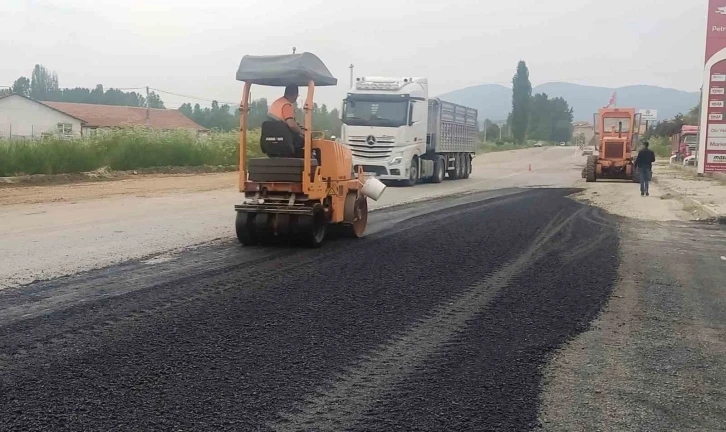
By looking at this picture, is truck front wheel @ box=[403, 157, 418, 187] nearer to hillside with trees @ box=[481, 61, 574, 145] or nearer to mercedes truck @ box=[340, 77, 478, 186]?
mercedes truck @ box=[340, 77, 478, 186]

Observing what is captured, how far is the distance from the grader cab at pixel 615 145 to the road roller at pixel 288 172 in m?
19.9

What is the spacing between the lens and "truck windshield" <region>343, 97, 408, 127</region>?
23.1 m

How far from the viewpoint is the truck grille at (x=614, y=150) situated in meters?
27.7

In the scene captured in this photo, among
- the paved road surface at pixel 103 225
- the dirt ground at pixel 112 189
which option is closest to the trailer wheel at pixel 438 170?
the paved road surface at pixel 103 225

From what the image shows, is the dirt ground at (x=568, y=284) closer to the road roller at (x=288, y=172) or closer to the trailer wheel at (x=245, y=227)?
the trailer wheel at (x=245, y=227)

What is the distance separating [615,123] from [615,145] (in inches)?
35.9

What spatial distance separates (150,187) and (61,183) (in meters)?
2.74

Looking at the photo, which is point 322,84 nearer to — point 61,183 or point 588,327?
point 588,327

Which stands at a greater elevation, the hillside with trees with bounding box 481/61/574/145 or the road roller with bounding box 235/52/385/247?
the hillside with trees with bounding box 481/61/574/145

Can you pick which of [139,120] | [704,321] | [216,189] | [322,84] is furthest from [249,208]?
[139,120]

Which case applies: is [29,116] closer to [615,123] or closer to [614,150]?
[615,123]

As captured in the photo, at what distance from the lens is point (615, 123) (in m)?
28.1

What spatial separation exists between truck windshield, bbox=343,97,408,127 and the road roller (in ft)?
41.2

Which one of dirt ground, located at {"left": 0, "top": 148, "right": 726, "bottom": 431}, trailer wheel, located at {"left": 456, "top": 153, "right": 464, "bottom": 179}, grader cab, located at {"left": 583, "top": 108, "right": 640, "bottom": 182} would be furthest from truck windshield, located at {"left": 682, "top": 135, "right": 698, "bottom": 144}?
dirt ground, located at {"left": 0, "top": 148, "right": 726, "bottom": 431}
